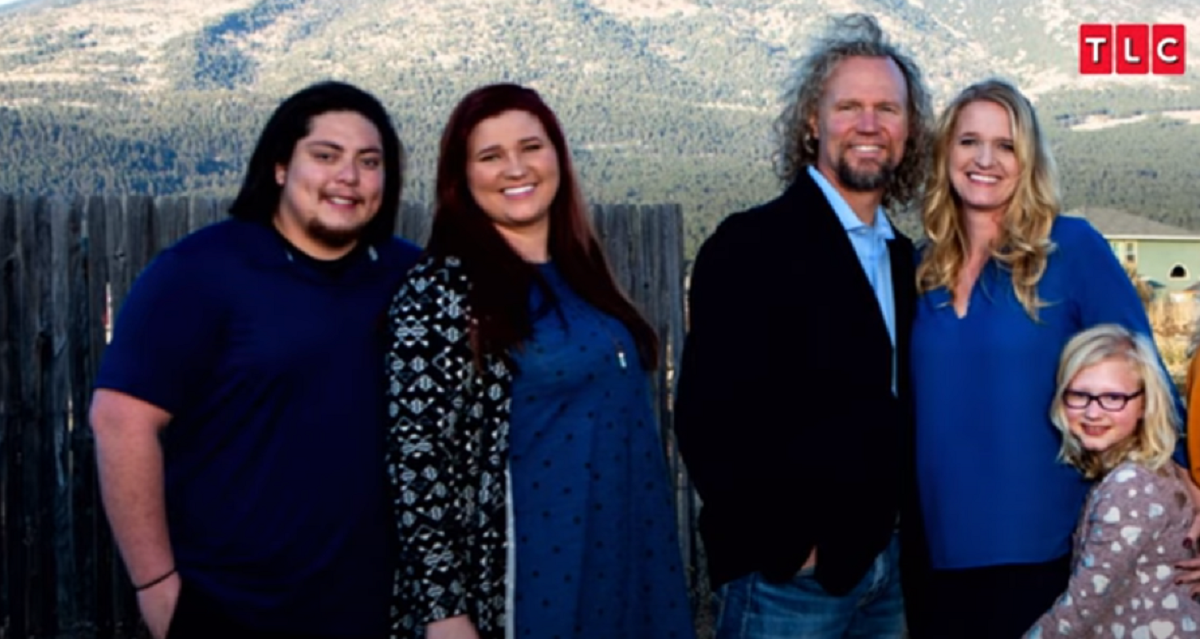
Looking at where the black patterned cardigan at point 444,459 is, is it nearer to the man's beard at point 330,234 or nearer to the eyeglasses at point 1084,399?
the man's beard at point 330,234

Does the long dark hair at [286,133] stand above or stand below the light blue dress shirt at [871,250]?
above

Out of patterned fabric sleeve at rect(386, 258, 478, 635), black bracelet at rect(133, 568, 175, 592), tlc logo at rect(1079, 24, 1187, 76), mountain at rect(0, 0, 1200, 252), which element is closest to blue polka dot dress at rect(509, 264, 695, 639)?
patterned fabric sleeve at rect(386, 258, 478, 635)

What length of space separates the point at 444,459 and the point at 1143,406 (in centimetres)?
159

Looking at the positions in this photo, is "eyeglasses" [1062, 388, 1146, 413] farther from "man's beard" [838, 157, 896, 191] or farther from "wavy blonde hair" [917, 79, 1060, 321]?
"man's beard" [838, 157, 896, 191]

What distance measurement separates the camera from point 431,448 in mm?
2773

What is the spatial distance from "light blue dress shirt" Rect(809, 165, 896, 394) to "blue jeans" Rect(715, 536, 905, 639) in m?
0.45

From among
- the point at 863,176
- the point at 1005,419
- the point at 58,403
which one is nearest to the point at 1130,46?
the point at 58,403

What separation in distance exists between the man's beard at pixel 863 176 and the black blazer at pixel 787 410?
0.20 meters

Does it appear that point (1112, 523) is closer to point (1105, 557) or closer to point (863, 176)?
point (1105, 557)

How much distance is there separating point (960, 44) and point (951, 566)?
132 meters

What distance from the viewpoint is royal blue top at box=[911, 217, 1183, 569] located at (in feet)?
10.5

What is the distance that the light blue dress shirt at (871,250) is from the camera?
330cm

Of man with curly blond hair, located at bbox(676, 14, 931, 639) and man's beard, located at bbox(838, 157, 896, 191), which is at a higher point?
man's beard, located at bbox(838, 157, 896, 191)

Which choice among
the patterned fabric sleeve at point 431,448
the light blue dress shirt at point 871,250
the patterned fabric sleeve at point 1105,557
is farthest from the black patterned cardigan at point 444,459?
the patterned fabric sleeve at point 1105,557
